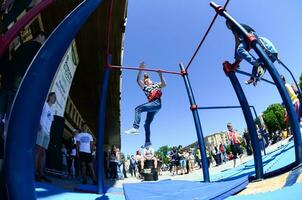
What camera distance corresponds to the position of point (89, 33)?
12.9 metres

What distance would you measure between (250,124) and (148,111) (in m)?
1.70

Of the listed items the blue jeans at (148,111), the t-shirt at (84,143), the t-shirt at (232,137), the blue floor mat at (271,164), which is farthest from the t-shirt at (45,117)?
the t-shirt at (232,137)

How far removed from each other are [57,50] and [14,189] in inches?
27.3

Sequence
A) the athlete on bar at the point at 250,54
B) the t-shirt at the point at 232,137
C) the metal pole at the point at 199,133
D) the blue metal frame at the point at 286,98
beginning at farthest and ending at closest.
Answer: the t-shirt at the point at 232,137
the metal pole at the point at 199,133
the athlete on bar at the point at 250,54
the blue metal frame at the point at 286,98

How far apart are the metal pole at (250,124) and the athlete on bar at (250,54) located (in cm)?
33

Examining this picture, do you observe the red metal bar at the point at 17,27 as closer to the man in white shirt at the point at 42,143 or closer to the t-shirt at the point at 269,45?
the man in white shirt at the point at 42,143

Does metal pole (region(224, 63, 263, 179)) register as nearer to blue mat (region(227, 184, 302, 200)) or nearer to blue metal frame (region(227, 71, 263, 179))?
blue metal frame (region(227, 71, 263, 179))

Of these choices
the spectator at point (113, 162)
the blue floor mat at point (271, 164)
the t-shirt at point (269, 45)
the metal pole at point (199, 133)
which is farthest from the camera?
the spectator at point (113, 162)

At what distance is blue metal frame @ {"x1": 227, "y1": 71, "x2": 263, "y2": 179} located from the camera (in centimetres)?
421

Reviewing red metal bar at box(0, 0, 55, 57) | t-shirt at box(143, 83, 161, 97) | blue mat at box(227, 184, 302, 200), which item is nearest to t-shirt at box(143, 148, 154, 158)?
t-shirt at box(143, 83, 161, 97)

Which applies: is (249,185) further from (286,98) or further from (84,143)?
(84,143)

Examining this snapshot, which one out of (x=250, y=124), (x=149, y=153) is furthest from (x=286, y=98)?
(x=149, y=153)

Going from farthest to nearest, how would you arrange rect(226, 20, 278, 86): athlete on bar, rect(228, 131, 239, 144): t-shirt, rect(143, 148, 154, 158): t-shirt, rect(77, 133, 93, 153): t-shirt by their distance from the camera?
rect(228, 131, 239, 144): t-shirt
rect(143, 148, 154, 158): t-shirt
rect(77, 133, 93, 153): t-shirt
rect(226, 20, 278, 86): athlete on bar

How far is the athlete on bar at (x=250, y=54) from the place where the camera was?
4730 mm
